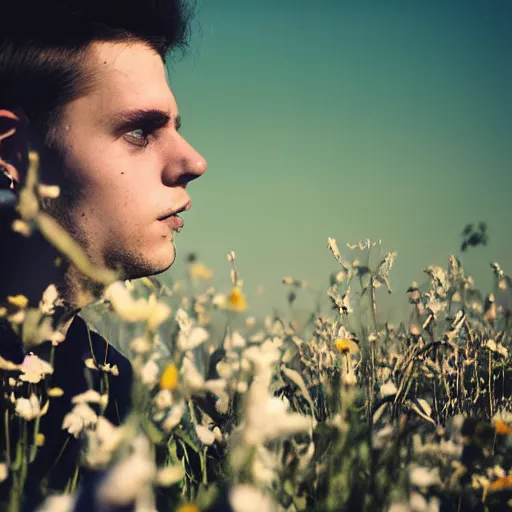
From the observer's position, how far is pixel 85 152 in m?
1.77

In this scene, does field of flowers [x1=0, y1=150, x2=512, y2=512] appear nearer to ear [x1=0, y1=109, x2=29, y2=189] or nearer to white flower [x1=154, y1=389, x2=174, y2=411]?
white flower [x1=154, y1=389, x2=174, y2=411]

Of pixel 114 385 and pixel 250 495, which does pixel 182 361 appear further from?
pixel 114 385

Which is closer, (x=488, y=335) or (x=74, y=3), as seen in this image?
(x=488, y=335)

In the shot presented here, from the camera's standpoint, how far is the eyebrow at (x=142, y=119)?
5.96 feet

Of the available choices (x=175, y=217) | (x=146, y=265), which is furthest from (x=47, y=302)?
(x=175, y=217)

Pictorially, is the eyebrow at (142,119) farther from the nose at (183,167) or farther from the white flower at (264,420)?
the white flower at (264,420)

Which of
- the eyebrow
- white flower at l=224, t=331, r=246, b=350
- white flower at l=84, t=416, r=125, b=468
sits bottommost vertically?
white flower at l=84, t=416, r=125, b=468

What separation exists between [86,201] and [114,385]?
0.59m

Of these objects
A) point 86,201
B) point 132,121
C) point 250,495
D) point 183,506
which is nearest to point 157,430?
point 183,506

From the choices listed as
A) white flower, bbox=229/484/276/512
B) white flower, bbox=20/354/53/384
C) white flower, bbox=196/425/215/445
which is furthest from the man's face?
white flower, bbox=229/484/276/512

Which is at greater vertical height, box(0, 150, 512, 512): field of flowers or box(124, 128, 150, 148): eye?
box(124, 128, 150, 148): eye

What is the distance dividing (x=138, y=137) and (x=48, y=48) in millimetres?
462

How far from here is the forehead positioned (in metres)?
1.85

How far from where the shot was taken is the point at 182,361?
95cm
